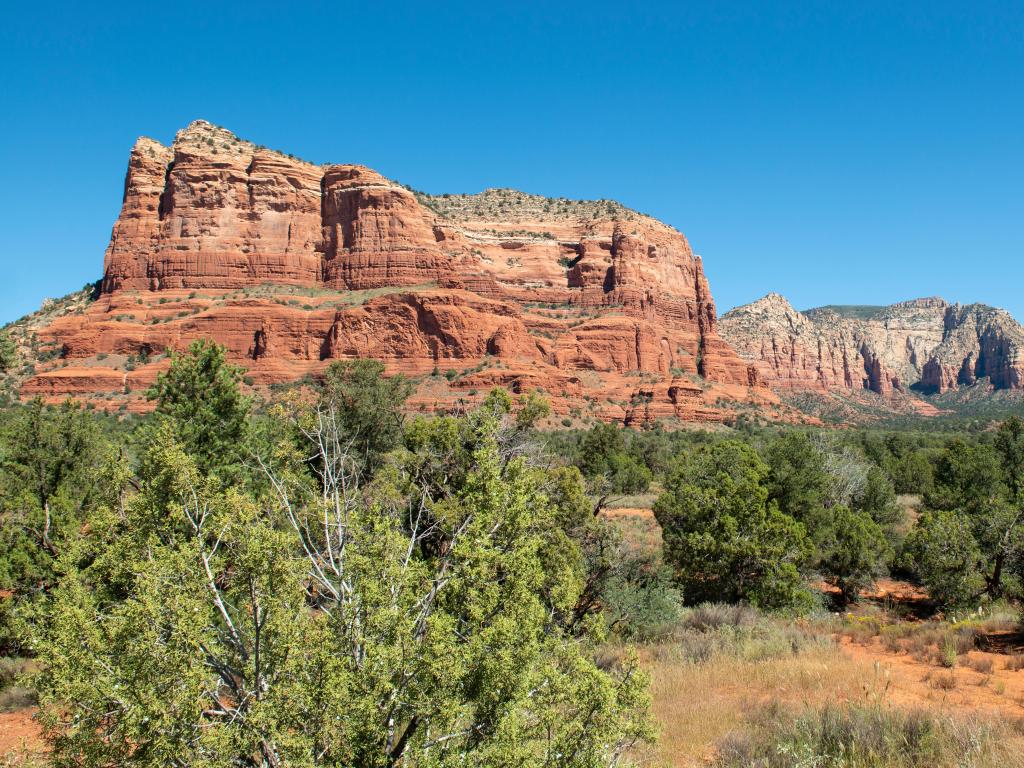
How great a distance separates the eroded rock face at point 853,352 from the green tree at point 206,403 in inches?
5808

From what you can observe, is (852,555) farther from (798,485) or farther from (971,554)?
(971,554)

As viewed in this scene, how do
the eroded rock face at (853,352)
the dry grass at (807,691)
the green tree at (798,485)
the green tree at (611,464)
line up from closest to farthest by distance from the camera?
the dry grass at (807,691), the green tree at (798,485), the green tree at (611,464), the eroded rock face at (853,352)

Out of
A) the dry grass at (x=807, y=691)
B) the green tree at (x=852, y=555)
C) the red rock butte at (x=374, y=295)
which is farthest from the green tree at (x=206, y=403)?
the red rock butte at (x=374, y=295)

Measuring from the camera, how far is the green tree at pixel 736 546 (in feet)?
48.1

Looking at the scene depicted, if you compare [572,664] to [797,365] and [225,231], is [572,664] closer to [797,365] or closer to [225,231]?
[225,231]

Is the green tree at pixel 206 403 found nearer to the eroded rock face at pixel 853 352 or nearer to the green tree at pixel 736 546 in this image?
the green tree at pixel 736 546

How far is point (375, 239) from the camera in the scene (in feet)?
263

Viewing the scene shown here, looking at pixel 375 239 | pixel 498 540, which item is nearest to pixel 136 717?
pixel 498 540

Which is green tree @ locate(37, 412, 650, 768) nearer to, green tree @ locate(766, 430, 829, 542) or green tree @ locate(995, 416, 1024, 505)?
green tree @ locate(766, 430, 829, 542)

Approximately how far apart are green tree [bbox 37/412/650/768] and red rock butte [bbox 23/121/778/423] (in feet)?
178

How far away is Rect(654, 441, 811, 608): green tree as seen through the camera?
48.1ft

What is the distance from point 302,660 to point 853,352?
210 m

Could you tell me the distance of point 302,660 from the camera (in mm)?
4070

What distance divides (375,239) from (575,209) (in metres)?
40.4
